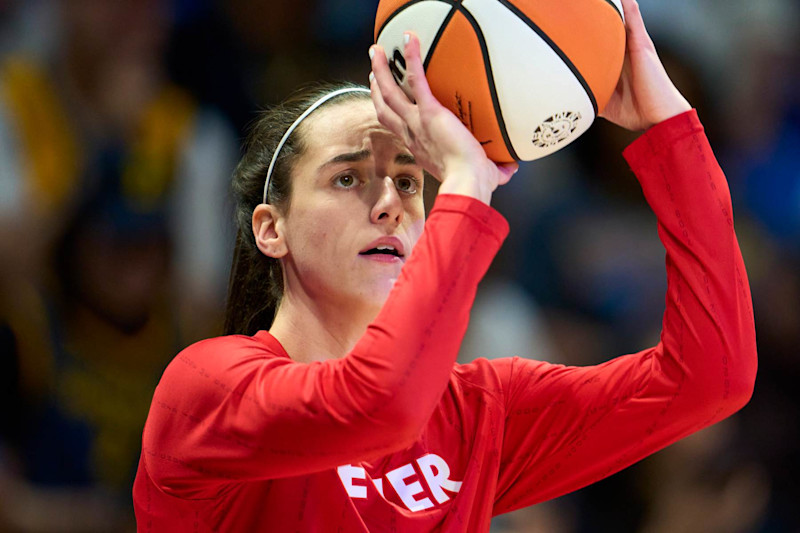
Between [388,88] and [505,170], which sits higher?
[388,88]

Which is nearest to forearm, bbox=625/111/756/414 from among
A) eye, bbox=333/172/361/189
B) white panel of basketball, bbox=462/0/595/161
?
white panel of basketball, bbox=462/0/595/161

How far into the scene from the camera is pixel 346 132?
2102 mm

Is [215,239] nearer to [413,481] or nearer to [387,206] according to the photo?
[387,206]

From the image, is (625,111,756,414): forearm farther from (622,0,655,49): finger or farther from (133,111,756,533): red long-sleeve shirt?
(622,0,655,49): finger

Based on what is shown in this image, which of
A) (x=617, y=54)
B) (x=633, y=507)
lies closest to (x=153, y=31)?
(x=617, y=54)

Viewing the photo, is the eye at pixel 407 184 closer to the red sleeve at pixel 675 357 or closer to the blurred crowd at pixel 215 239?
the red sleeve at pixel 675 357

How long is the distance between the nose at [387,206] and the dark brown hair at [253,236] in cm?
36

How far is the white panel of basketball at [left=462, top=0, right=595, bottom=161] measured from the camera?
175 centimetres

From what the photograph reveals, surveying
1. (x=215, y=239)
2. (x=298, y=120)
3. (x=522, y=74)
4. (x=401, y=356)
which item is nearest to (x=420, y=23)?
(x=522, y=74)

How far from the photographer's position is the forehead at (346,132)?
207cm

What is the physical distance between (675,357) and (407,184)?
0.75 metres

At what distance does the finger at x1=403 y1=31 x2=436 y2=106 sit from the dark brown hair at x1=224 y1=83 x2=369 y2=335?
1.69ft

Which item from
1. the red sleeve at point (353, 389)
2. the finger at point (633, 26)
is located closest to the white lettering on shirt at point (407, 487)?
the red sleeve at point (353, 389)

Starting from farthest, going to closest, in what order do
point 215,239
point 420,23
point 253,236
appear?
point 215,239
point 253,236
point 420,23
